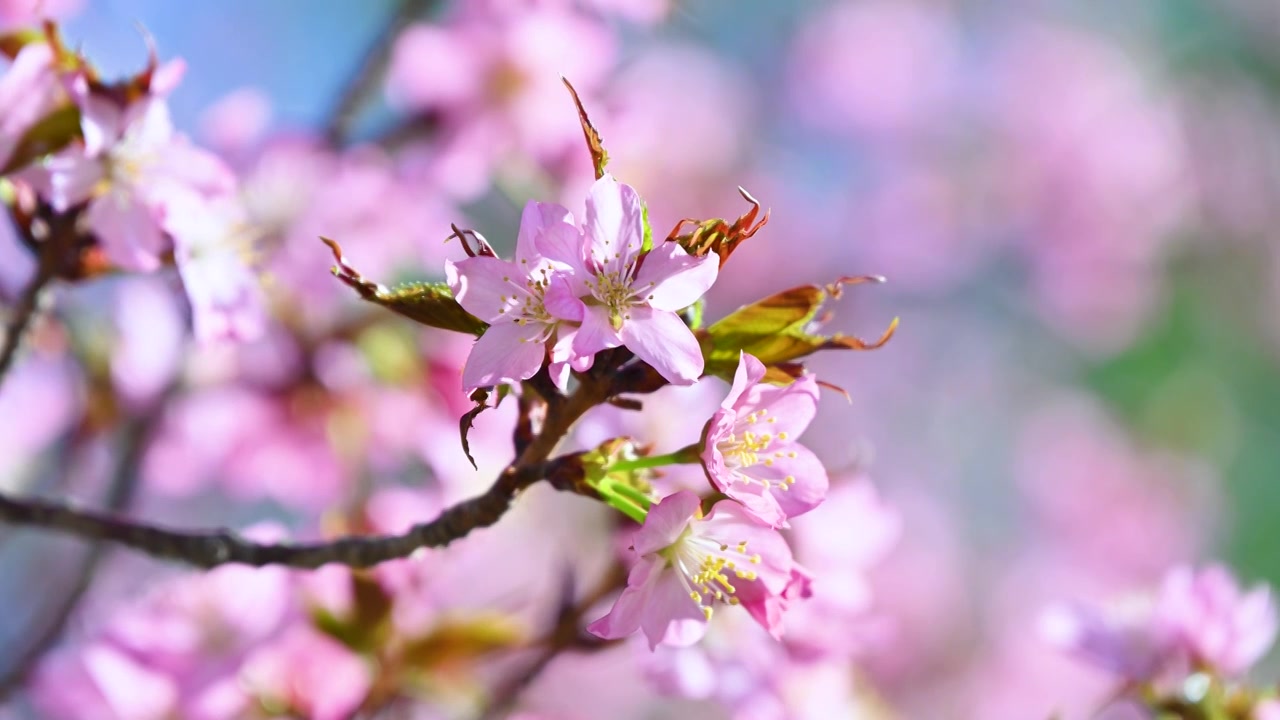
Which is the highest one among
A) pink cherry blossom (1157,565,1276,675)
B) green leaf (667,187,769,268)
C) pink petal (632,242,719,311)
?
green leaf (667,187,769,268)

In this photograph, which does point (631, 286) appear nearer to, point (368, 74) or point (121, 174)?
point (121, 174)

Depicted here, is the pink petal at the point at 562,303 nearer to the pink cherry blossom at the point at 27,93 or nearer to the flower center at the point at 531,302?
the flower center at the point at 531,302

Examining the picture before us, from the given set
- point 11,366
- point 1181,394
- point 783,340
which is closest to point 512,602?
point 11,366

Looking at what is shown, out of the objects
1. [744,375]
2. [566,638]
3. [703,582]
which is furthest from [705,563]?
[566,638]

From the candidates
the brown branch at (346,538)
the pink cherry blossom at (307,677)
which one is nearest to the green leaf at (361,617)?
the pink cherry blossom at (307,677)

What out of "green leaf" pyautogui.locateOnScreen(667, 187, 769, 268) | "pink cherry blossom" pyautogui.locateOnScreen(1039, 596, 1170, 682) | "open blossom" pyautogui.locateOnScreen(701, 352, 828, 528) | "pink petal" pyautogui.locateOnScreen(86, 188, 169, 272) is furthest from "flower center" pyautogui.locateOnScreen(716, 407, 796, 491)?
"pink cherry blossom" pyautogui.locateOnScreen(1039, 596, 1170, 682)

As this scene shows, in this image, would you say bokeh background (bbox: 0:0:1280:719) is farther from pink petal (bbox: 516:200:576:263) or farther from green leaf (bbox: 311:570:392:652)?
pink petal (bbox: 516:200:576:263)

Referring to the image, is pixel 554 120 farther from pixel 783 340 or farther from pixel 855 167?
pixel 855 167
